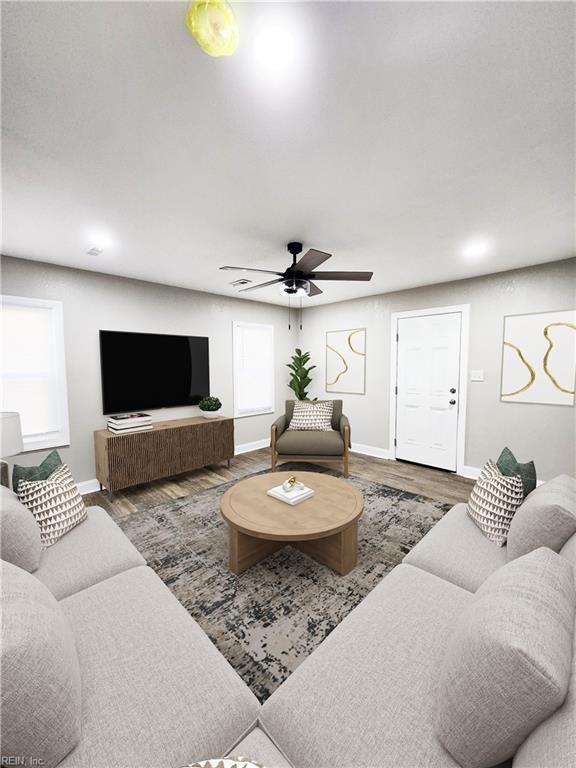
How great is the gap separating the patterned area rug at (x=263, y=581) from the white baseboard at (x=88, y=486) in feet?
2.74

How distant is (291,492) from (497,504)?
126 cm

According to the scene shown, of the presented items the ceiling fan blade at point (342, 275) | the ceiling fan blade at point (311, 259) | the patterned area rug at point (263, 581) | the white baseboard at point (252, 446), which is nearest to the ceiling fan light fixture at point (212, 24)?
the ceiling fan blade at point (311, 259)

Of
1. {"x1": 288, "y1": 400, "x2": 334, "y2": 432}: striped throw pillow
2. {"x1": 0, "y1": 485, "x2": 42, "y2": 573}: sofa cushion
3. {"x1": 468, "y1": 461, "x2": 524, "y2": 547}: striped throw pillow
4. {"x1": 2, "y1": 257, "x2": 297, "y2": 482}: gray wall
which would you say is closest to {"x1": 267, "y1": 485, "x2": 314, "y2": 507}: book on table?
{"x1": 468, "y1": 461, "x2": 524, "y2": 547}: striped throw pillow

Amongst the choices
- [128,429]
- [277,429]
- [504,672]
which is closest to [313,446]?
[277,429]

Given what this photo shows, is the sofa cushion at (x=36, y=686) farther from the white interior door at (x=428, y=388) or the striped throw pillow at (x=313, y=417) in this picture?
the white interior door at (x=428, y=388)

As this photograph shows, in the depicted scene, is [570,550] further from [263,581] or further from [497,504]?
[263,581]

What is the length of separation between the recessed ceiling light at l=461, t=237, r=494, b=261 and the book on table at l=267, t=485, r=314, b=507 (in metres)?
2.43

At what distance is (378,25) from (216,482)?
146 inches

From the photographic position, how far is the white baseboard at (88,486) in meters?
3.38

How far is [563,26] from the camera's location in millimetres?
955

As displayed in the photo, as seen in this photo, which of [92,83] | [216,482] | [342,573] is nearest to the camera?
[92,83]

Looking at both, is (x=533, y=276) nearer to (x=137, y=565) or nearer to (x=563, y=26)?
(x=563, y=26)

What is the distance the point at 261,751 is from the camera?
0.83 metres

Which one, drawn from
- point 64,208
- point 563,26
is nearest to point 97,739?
point 563,26
